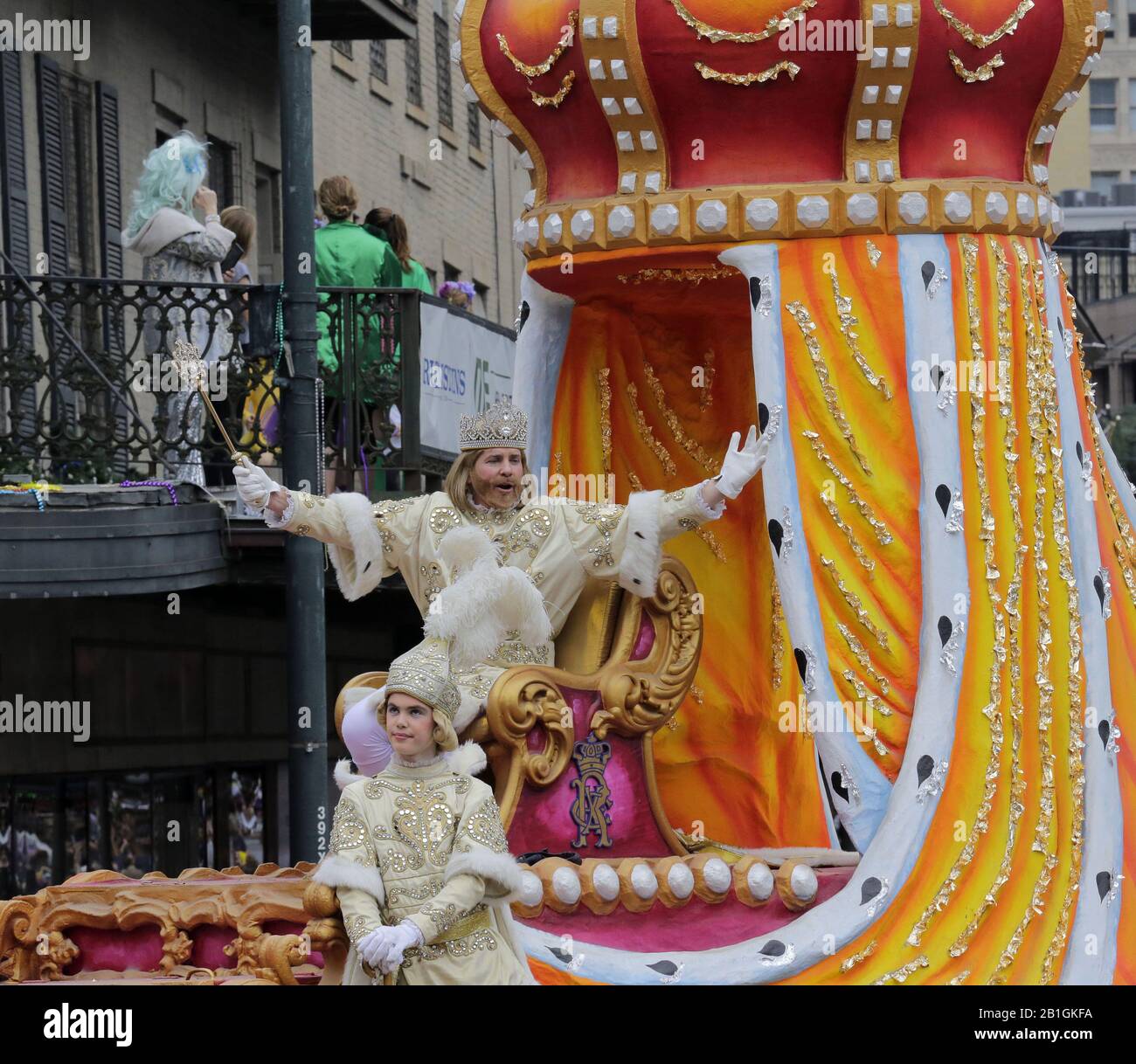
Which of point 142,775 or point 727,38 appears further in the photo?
point 142,775

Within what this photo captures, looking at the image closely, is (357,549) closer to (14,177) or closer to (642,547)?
(642,547)

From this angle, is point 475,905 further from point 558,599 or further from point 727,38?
point 727,38

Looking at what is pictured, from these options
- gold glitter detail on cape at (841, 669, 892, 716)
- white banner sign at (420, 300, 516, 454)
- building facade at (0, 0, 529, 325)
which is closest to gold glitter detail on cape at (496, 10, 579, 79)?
gold glitter detail on cape at (841, 669, 892, 716)

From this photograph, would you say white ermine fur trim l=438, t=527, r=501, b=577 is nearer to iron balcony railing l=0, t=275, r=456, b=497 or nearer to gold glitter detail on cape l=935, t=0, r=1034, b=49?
gold glitter detail on cape l=935, t=0, r=1034, b=49

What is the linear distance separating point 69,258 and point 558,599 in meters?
10.4

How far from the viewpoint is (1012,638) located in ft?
29.8

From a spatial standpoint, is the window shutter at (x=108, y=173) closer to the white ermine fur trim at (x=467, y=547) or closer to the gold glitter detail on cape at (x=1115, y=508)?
the white ermine fur trim at (x=467, y=547)

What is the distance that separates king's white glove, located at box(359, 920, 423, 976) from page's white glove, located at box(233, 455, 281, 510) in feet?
6.88

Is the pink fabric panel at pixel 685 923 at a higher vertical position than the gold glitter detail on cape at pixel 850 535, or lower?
lower

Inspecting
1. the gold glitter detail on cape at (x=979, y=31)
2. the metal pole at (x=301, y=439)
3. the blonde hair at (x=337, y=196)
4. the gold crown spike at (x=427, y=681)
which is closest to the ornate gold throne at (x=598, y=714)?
the gold crown spike at (x=427, y=681)

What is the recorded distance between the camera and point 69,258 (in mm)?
19047

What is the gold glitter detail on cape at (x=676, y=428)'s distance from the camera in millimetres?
10562

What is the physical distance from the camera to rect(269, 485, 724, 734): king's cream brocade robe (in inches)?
364
